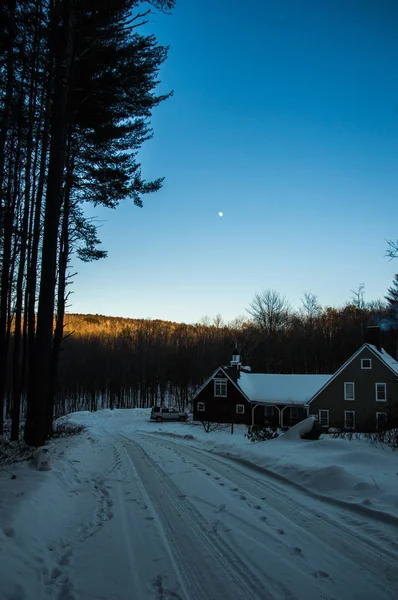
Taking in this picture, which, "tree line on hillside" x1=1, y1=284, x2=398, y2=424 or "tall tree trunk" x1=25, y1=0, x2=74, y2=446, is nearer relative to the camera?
"tall tree trunk" x1=25, y1=0, x2=74, y2=446

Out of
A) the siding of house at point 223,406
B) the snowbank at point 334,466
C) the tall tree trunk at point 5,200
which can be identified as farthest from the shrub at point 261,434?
the siding of house at point 223,406

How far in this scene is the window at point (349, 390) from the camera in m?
29.0

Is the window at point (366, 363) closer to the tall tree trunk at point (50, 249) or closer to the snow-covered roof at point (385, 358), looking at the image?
the snow-covered roof at point (385, 358)

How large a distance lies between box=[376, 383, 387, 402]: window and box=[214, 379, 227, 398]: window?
13.7 meters

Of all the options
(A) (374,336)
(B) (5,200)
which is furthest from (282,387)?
(B) (5,200)

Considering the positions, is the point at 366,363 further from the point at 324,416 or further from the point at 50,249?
the point at 50,249

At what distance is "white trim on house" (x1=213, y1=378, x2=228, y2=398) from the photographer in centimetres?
3659

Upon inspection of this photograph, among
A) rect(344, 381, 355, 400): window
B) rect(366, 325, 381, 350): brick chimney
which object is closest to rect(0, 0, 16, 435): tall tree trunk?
rect(344, 381, 355, 400): window

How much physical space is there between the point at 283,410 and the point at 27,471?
30.6 meters

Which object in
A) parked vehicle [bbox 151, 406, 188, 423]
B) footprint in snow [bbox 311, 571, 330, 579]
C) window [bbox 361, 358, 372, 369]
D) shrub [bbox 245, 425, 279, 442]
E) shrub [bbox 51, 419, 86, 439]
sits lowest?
parked vehicle [bbox 151, 406, 188, 423]

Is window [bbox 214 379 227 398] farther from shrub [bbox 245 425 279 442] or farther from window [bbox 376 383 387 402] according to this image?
shrub [bbox 245 425 279 442]

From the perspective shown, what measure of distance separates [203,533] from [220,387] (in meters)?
33.0

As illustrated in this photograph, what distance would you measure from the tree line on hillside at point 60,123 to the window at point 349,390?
22493 mm

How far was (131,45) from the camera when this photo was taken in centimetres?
1065
